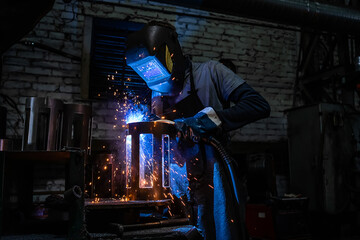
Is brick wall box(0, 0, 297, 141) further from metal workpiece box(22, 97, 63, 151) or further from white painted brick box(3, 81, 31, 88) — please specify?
metal workpiece box(22, 97, 63, 151)

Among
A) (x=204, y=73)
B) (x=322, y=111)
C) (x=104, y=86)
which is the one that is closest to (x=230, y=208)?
(x=204, y=73)

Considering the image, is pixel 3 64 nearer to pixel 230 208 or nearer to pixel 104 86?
pixel 104 86

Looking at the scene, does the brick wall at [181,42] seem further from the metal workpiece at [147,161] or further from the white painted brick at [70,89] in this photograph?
the metal workpiece at [147,161]

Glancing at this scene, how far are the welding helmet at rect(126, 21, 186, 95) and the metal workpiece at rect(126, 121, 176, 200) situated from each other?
350mm

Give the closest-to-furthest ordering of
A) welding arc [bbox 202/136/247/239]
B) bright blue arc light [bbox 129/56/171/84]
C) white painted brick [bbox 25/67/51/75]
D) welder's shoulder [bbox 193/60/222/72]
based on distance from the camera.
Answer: welding arc [bbox 202/136/247/239], bright blue arc light [bbox 129/56/171/84], welder's shoulder [bbox 193/60/222/72], white painted brick [bbox 25/67/51/75]

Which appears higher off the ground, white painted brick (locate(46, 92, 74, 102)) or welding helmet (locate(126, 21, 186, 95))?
white painted brick (locate(46, 92, 74, 102))

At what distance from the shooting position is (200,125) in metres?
1.88

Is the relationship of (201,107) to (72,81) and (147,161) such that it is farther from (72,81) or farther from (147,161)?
(72,81)

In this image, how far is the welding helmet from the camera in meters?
1.90

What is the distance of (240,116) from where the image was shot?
200cm

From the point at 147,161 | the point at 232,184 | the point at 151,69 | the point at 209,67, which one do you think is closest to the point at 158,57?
the point at 151,69

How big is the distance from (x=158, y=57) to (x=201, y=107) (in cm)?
47

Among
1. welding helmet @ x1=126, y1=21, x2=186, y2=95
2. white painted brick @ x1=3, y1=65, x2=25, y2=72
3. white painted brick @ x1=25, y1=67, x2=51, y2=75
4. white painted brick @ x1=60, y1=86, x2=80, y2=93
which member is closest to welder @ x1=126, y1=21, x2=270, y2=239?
welding helmet @ x1=126, y1=21, x2=186, y2=95

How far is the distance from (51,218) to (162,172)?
0.66 meters
